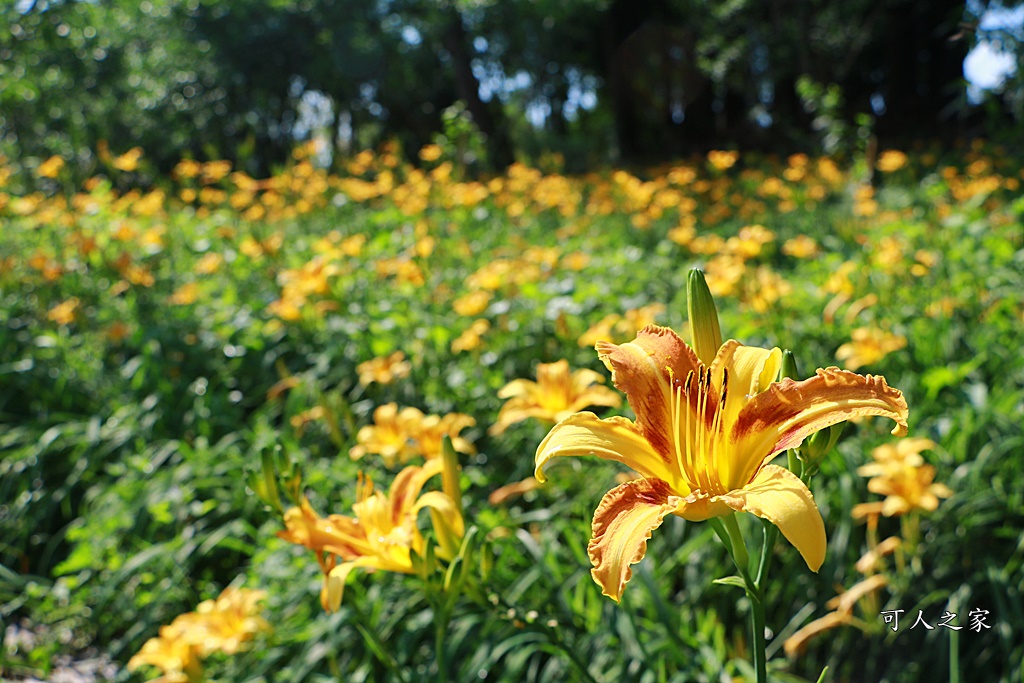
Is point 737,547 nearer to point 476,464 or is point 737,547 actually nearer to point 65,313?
point 476,464

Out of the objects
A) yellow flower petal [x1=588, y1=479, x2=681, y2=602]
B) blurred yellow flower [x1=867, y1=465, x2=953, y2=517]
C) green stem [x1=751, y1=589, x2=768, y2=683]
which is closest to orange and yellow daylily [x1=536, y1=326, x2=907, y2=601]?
yellow flower petal [x1=588, y1=479, x2=681, y2=602]

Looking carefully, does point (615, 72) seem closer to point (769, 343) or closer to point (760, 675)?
point (769, 343)

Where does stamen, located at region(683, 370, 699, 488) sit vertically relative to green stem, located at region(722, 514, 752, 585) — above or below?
above

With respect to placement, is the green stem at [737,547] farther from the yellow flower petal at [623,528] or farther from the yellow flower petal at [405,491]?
the yellow flower petal at [405,491]

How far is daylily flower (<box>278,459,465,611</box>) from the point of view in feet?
3.76

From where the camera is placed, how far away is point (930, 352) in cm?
280

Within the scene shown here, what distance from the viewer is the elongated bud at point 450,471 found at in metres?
1.18

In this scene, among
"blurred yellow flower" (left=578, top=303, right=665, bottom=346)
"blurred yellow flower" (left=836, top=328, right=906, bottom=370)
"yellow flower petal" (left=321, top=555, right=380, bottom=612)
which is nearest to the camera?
"yellow flower petal" (left=321, top=555, right=380, bottom=612)

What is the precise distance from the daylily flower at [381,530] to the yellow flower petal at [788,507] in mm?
540

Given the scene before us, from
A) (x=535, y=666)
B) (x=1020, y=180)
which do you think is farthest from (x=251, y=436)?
(x=1020, y=180)

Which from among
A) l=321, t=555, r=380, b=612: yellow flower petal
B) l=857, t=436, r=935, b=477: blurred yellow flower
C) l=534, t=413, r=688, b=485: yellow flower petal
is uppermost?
l=534, t=413, r=688, b=485: yellow flower petal

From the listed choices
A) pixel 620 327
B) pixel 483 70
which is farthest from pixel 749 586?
pixel 483 70

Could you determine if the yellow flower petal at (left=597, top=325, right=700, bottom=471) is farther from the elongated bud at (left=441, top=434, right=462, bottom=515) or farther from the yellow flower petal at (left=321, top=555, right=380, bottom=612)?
the yellow flower petal at (left=321, top=555, right=380, bottom=612)

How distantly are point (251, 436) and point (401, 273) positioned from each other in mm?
1024
